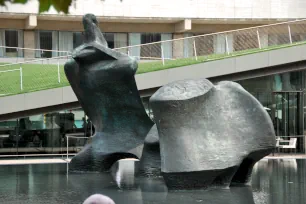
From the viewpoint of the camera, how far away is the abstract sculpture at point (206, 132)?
12.5 metres

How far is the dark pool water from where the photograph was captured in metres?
11.6

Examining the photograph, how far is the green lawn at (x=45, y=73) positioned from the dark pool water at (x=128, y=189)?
733 centimetres

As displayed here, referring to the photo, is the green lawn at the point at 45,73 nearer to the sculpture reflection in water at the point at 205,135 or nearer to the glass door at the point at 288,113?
the glass door at the point at 288,113

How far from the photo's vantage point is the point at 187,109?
12.6m

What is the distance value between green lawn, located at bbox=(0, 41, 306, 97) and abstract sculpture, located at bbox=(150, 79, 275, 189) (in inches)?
478

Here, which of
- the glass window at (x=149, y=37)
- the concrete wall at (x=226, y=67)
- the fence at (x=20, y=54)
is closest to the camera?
the concrete wall at (x=226, y=67)

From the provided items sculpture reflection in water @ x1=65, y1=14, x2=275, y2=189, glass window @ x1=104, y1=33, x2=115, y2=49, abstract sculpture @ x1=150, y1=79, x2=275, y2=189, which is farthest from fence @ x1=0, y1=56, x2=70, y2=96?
abstract sculpture @ x1=150, y1=79, x2=275, y2=189

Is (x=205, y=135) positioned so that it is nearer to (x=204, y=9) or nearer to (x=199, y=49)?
(x=199, y=49)

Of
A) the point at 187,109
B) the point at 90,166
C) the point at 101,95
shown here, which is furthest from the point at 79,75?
the point at 187,109

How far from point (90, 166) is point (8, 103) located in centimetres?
892

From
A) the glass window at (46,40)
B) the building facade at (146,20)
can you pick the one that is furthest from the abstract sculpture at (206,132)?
the glass window at (46,40)

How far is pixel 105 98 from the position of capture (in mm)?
16359

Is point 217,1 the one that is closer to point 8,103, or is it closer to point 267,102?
point 267,102

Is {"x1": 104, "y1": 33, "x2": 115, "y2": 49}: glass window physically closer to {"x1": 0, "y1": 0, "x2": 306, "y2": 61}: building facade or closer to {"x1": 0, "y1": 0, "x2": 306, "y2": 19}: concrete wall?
{"x1": 0, "y1": 0, "x2": 306, "y2": 61}: building facade
